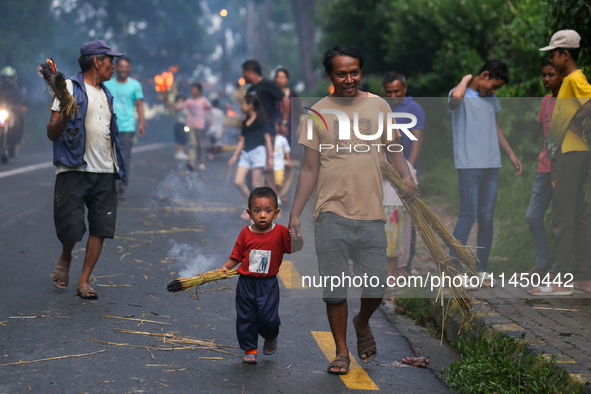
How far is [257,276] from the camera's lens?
3953 millimetres

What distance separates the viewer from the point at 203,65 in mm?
52125

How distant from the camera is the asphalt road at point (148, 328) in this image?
11.9 feet

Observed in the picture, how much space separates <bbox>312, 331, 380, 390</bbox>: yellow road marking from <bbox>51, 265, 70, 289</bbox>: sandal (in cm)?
205

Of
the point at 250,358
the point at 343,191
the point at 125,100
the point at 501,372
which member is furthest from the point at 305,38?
the point at 501,372

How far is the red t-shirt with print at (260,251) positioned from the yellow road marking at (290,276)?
1.63 m

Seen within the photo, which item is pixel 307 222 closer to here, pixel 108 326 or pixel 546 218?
pixel 546 218

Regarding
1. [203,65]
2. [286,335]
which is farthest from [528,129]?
[203,65]

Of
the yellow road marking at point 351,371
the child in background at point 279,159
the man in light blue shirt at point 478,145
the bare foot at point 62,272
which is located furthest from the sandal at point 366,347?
the child in background at point 279,159

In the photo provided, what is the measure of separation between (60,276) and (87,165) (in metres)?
0.90

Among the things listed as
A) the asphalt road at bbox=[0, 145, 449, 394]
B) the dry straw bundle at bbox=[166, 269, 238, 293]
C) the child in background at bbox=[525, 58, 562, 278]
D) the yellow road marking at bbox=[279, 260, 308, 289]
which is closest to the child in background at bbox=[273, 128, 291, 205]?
the asphalt road at bbox=[0, 145, 449, 394]

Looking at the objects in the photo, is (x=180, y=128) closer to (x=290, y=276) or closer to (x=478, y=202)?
(x=290, y=276)

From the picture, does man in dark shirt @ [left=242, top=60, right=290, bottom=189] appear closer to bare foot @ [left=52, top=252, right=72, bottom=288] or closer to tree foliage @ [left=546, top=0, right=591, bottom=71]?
tree foliage @ [left=546, top=0, right=591, bottom=71]

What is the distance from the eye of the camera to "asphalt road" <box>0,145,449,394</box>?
142 inches

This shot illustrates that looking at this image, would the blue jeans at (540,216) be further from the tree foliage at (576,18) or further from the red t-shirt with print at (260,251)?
the red t-shirt with print at (260,251)
